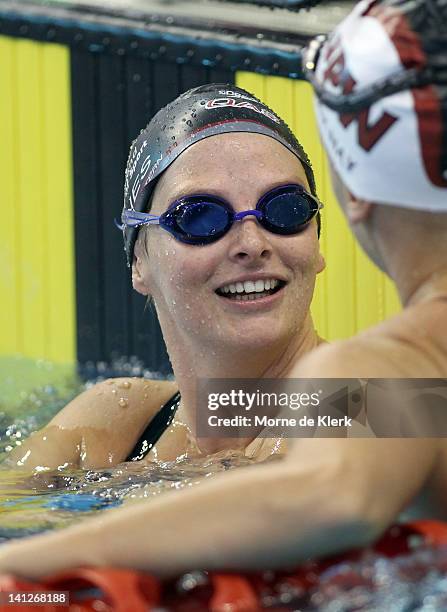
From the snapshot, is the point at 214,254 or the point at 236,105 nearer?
the point at 214,254

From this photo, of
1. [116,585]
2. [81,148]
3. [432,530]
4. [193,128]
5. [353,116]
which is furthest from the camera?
[81,148]

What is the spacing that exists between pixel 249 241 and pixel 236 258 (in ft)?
0.16

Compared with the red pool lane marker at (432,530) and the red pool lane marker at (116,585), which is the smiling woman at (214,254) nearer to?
the red pool lane marker at (432,530)

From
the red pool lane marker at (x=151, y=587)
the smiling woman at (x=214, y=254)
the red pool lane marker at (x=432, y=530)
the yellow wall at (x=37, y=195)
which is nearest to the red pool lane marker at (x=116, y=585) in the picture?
the red pool lane marker at (x=151, y=587)

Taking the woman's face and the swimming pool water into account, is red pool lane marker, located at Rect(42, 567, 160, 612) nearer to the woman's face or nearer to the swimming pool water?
the swimming pool water

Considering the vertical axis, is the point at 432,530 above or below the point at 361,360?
below

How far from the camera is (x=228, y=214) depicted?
7.93ft

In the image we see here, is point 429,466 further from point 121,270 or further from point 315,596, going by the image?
point 121,270

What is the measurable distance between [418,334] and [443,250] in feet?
0.42

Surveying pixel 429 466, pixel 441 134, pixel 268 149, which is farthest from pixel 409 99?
pixel 268 149

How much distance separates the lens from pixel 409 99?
4.43 feet

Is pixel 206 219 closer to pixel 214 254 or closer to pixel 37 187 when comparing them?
pixel 214 254

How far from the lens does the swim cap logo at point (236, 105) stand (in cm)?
258

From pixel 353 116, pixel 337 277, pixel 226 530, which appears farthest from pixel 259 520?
pixel 337 277
